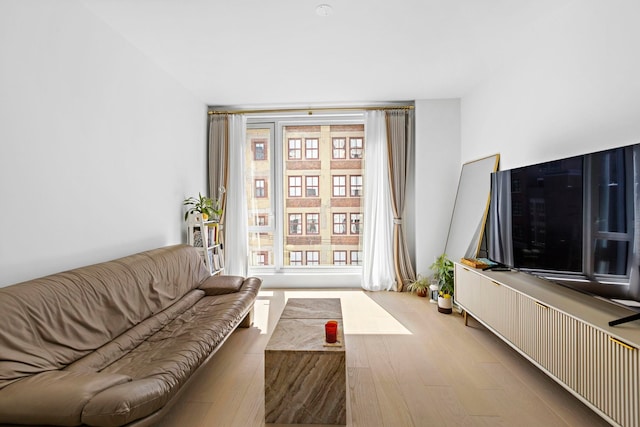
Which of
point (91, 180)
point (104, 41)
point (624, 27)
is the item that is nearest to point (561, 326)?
point (624, 27)

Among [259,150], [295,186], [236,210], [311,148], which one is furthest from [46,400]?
[311,148]

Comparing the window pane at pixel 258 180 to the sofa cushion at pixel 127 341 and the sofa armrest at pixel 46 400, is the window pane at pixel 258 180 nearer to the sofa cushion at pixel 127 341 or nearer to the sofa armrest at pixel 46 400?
the sofa cushion at pixel 127 341

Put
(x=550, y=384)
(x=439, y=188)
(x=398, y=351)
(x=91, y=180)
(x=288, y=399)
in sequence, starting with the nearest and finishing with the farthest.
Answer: (x=288, y=399) < (x=550, y=384) < (x=91, y=180) < (x=398, y=351) < (x=439, y=188)

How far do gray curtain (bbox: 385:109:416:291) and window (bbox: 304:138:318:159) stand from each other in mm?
1054

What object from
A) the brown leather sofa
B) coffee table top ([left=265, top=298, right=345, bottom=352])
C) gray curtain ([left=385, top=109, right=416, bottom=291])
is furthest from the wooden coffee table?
gray curtain ([left=385, top=109, right=416, bottom=291])

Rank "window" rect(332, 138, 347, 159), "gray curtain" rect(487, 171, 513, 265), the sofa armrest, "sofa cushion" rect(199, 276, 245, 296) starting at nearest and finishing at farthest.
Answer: the sofa armrest, "gray curtain" rect(487, 171, 513, 265), "sofa cushion" rect(199, 276, 245, 296), "window" rect(332, 138, 347, 159)

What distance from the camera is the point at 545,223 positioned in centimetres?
221

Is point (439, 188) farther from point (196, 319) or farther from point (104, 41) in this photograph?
point (104, 41)

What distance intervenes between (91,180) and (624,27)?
3608 mm

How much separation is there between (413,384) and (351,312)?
143 centimetres

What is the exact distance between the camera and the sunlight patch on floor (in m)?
3.06

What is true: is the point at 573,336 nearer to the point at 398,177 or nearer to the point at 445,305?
the point at 445,305

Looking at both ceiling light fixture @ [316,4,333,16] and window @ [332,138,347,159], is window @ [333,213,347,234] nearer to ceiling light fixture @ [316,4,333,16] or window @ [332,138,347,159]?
window @ [332,138,347,159]

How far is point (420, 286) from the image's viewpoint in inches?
163
